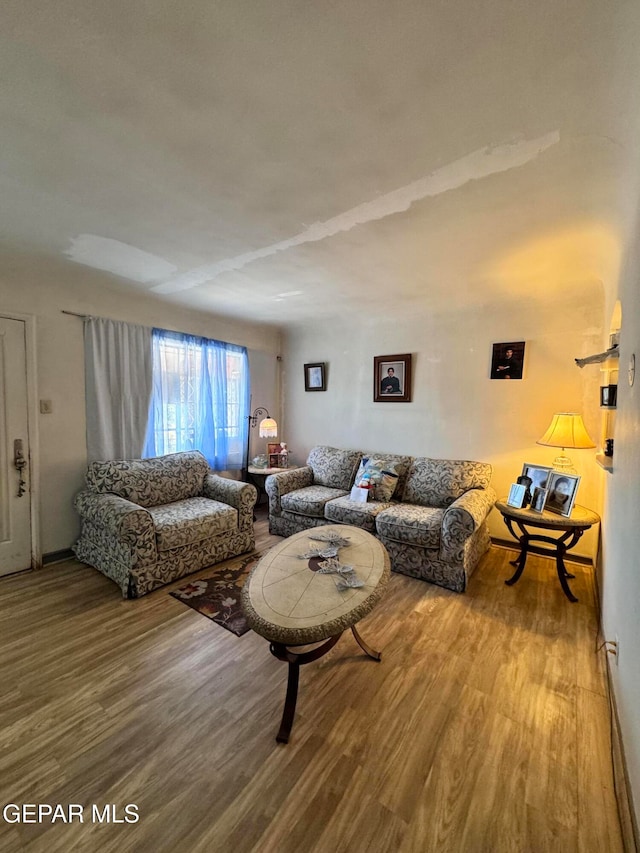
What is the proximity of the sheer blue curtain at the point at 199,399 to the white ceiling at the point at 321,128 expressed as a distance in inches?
52.6

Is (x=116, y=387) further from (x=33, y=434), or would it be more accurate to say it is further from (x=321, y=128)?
(x=321, y=128)

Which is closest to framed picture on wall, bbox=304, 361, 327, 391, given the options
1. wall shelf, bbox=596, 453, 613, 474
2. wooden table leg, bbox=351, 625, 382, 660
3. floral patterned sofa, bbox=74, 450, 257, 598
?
floral patterned sofa, bbox=74, 450, 257, 598

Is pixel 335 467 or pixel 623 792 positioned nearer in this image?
pixel 623 792

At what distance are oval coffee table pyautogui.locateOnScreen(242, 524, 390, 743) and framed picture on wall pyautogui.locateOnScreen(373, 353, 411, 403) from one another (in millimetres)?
2144

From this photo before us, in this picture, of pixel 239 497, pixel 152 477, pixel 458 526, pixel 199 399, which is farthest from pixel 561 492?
pixel 199 399

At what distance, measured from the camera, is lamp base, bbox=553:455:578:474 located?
2768 mm

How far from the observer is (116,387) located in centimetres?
312

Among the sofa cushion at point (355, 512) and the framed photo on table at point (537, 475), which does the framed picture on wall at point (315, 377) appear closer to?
the sofa cushion at point (355, 512)

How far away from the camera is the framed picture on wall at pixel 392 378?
3701 millimetres

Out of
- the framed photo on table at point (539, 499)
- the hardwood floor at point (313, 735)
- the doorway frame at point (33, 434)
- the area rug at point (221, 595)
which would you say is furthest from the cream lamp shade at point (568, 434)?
the doorway frame at point (33, 434)

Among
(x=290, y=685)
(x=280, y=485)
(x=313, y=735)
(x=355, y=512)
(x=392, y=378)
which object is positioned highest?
(x=392, y=378)

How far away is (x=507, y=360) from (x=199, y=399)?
3.26 meters

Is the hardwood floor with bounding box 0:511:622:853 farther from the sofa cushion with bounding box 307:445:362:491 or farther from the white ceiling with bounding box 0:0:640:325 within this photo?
the white ceiling with bounding box 0:0:640:325

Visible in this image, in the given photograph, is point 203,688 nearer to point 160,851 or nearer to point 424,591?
point 160,851
